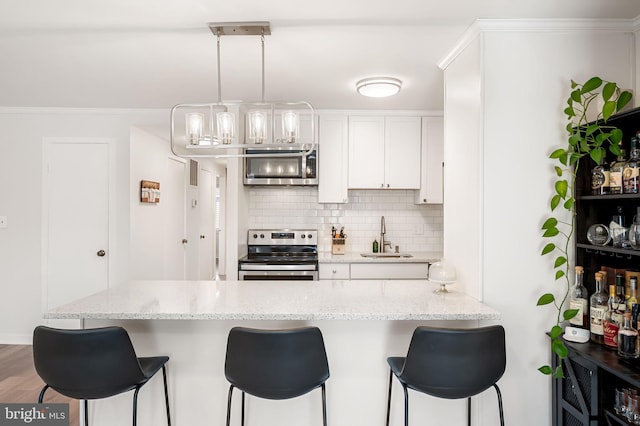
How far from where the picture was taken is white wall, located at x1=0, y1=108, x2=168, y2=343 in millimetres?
3828

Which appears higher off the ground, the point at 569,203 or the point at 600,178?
the point at 600,178

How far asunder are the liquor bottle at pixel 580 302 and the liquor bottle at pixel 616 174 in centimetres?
42

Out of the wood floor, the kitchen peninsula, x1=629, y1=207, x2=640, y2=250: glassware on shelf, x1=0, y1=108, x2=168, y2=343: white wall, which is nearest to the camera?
x1=629, y1=207, x2=640, y2=250: glassware on shelf

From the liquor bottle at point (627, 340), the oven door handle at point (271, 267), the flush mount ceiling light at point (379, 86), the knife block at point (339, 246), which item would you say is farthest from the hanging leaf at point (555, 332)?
the knife block at point (339, 246)

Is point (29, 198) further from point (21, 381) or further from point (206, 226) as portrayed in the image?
point (206, 226)

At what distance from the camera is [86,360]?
5.12ft

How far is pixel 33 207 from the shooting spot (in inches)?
151

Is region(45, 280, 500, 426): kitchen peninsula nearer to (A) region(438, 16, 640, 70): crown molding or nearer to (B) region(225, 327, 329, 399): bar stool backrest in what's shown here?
(B) region(225, 327, 329, 399): bar stool backrest

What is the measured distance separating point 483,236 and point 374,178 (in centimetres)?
199

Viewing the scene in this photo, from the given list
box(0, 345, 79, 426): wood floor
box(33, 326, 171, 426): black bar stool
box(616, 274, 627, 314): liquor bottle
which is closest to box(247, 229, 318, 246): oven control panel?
box(0, 345, 79, 426): wood floor

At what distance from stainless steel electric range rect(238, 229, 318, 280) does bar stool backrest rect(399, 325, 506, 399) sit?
213cm

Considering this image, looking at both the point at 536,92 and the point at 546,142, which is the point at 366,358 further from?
the point at 536,92

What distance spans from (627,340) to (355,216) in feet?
9.38

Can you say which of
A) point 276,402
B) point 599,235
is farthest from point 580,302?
point 276,402
